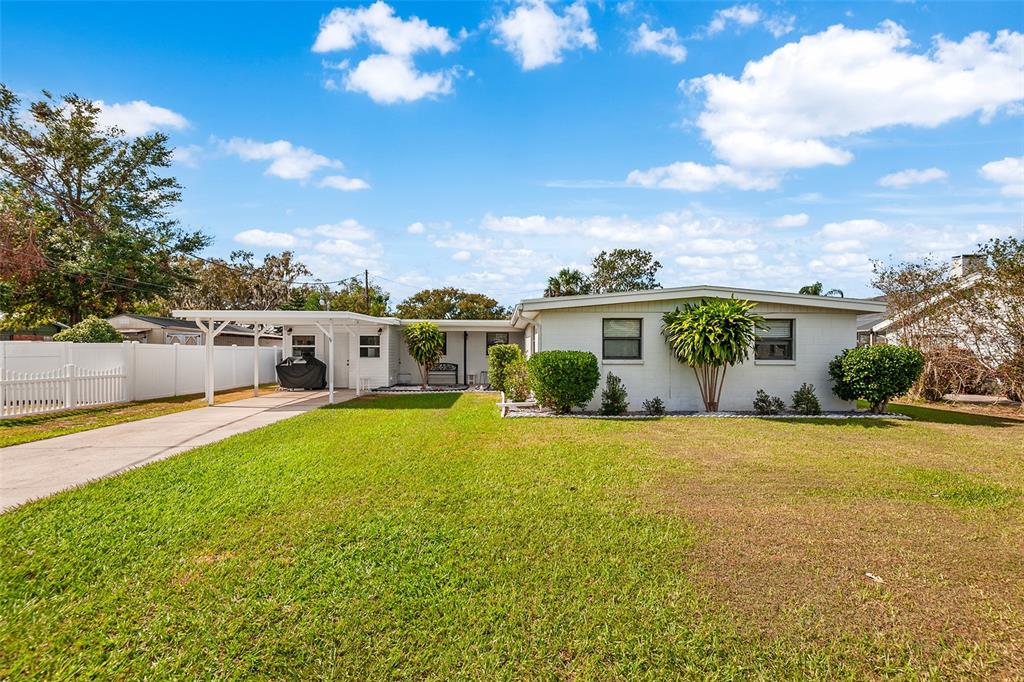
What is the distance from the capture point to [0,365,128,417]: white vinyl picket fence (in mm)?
9375

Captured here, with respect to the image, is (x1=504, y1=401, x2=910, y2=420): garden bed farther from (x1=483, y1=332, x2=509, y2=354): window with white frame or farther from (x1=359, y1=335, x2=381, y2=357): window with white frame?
(x1=483, y1=332, x2=509, y2=354): window with white frame

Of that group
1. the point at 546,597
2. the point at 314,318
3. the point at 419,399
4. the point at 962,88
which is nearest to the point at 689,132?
the point at 962,88

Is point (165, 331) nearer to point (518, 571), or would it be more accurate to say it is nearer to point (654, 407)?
point (654, 407)

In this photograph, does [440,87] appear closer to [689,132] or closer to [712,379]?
[689,132]

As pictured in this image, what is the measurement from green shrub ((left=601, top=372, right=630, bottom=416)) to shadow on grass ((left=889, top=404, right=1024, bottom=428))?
6.11 metres

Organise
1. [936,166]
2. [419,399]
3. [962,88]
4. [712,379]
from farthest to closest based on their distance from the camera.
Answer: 1. [419,399]
2. [936,166]
3. [712,379]
4. [962,88]

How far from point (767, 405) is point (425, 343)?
1010 centimetres

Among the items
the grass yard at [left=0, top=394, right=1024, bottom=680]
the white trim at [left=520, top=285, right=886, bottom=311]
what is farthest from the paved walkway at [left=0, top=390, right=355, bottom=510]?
the white trim at [left=520, top=285, right=886, bottom=311]

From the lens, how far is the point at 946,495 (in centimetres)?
Answer: 506

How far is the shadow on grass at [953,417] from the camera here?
32.3 ft

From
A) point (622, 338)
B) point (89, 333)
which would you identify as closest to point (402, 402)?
point (622, 338)

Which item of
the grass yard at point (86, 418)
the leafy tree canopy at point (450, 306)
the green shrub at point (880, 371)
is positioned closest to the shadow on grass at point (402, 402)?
the grass yard at point (86, 418)

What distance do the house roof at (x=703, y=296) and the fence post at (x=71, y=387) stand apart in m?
10.3

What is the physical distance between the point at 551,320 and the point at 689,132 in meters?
7.06
